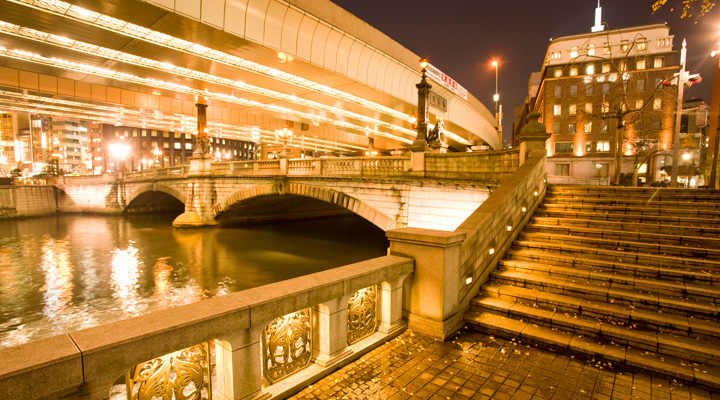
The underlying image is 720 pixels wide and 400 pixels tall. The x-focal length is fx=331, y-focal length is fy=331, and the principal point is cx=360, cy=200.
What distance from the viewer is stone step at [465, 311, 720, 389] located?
3.74 metres

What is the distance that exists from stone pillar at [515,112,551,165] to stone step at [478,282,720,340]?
542cm

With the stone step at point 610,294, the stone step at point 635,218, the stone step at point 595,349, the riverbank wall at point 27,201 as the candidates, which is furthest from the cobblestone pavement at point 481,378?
the riverbank wall at point 27,201

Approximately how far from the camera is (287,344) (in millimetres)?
3510

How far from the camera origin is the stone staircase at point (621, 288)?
4.18 meters

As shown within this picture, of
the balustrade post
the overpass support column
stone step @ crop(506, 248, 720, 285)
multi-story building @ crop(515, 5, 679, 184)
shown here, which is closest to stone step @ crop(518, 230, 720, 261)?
stone step @ crop(506, 248, 720, 285)

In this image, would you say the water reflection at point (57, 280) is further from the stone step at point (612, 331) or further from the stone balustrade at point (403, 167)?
the stone step at point (612, 331)

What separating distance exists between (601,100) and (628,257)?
43674 mm

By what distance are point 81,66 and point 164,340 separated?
63.8ft

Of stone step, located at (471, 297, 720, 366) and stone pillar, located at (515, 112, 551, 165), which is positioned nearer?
stone step, located at (471, 297, 720, 366)

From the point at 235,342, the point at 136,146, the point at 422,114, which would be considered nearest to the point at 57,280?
the point at 235,342

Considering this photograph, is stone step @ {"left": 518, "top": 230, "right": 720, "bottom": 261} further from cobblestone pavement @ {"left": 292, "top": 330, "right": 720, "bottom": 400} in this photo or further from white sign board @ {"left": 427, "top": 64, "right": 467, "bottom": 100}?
white sign board @ {"left": 427, "top": 64, "right": 467, "bottom": 100}

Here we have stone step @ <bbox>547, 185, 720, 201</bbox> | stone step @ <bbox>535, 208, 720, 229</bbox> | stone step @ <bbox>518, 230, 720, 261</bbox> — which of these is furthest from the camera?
stone step @ <bbox>547, 185, 720, 201</bbox>

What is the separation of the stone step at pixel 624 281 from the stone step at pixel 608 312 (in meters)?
0.54

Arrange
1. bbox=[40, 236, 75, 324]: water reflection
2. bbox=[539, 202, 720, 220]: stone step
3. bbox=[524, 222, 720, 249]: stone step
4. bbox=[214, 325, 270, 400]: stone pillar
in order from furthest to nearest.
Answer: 1. bbox=[40, 236, 75, 324]: water reflection
2. bbox=[539, 202, 720, 220]: stone step
3. bbox=[524, 222, 720, 249]: stone step
4. bbox=[214, 325, 270, 400]: stone pillar
